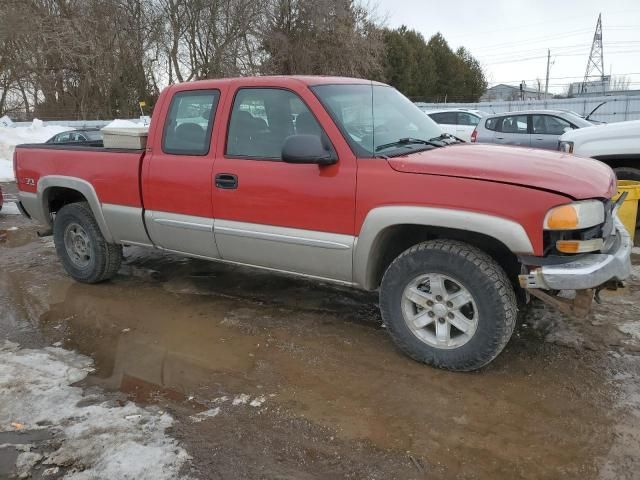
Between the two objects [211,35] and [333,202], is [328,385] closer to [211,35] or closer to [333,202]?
[333,202]

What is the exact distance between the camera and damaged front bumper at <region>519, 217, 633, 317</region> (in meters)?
3.12

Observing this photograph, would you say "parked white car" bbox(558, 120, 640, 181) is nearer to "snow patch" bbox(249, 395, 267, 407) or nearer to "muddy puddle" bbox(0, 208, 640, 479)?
"muddy puddle" bbox(0, 208, 640, 479)

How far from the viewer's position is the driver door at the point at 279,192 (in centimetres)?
380

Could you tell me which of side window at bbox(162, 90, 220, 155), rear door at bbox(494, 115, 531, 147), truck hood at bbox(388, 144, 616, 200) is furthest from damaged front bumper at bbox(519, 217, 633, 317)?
rear door at bbox(494, 115, 531, 147)

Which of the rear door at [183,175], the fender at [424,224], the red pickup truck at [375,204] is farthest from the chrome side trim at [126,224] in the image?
the fender at [424,224]

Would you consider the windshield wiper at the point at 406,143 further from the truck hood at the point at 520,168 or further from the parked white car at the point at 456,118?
the parked white car at the point at 456,118

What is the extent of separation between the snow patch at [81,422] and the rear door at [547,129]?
10924 mm

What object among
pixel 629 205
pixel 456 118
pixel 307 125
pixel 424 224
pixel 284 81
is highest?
pixel 284 81

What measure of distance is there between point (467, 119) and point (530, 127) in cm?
473

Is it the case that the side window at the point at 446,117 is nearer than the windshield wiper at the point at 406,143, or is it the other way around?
the windshield wiper at the point at 406,143

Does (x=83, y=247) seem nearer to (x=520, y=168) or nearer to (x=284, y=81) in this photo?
(x=284, y=81)

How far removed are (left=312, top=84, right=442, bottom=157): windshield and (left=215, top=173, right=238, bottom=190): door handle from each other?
2.97ft

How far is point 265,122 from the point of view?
4230mm

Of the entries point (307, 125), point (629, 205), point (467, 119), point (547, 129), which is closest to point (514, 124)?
point (547, 129)
